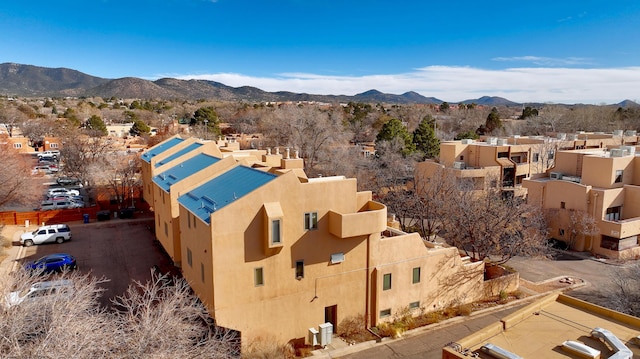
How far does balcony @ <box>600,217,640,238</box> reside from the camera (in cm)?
3288

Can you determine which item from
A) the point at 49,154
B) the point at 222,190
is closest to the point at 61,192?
the point at 49,154

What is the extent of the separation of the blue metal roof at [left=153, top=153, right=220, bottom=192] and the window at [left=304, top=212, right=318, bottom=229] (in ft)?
27.7

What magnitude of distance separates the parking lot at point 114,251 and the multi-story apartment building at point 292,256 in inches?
156

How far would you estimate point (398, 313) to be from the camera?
22.0 m

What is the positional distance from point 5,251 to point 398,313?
26.8 m

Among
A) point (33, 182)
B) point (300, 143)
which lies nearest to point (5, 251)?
point (33, 182)

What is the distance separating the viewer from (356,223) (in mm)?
19359

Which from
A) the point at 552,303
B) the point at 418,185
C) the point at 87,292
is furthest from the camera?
the point at 418,185

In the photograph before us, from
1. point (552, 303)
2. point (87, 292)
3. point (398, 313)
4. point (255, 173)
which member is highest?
point (255, 173)

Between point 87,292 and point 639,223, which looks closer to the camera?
point 87,292

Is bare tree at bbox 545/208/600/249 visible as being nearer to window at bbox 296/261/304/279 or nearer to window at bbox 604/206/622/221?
window at bbox 604/206/622/221

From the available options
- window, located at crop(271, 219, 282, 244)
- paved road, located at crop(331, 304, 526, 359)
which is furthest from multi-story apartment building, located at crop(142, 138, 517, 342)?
paved road, located at crop(331, 304, 526, 359)

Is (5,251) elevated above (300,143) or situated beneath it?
situated beneath

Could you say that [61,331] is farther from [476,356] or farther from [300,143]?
[300,143]
